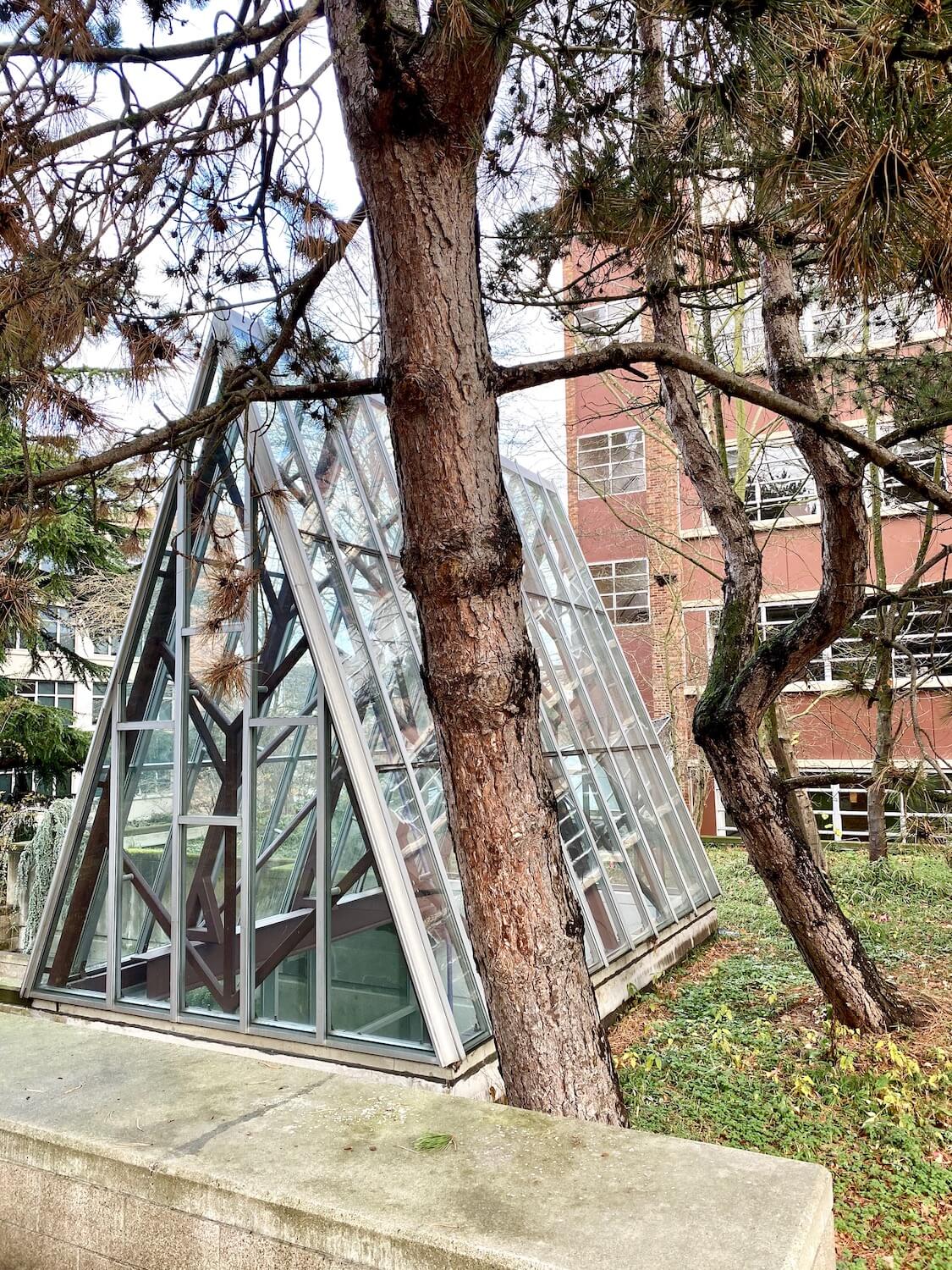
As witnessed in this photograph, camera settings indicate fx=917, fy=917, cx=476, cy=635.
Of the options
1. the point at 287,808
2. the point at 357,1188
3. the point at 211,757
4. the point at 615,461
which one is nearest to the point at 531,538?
the point at 211,757

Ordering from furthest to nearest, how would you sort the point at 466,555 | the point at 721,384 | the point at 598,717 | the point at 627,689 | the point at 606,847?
Answer: 1. the point at 627,689
2. the point at 598,717
3. the point at 606,847
4. the point at 721,384
5. the point at 466,555

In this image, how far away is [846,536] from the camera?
5301 mm

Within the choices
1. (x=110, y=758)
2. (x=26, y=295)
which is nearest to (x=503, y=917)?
(x=26, y=295)

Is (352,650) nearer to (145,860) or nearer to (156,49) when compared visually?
(145,860)

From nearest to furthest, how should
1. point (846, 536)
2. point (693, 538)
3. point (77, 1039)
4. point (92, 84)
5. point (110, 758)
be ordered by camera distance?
point (77, 1039)
point (92, 84)
point (846, 536)
point (110, 758)
point (693, 538)

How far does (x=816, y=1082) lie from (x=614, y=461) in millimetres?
13901

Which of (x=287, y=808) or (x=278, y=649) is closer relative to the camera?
(x=287, y=808)

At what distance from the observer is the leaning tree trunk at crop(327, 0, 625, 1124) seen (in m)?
3.27

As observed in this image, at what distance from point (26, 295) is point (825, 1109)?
536cm

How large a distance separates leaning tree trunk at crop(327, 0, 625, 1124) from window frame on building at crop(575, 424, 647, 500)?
1381cm

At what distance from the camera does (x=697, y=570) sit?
53.8ft

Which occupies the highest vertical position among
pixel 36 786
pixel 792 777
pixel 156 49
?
pixel 156 49

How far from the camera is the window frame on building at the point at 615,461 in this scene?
1730 cm

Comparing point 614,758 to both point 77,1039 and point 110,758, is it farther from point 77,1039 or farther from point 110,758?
point 77,1039
